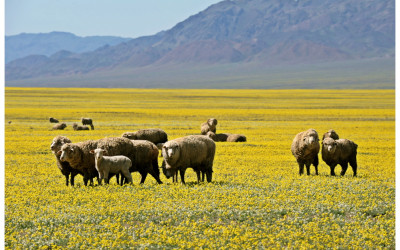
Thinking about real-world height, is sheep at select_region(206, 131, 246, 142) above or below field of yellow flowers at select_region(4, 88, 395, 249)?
above

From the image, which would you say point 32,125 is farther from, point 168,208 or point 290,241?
point 290,241

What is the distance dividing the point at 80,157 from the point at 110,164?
1.11m

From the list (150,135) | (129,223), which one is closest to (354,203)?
(129,223)

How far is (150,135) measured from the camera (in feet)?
90.6

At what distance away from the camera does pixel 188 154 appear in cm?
1750

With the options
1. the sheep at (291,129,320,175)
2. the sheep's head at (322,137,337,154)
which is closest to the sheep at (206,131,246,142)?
the sheep at (291,129,320,175)

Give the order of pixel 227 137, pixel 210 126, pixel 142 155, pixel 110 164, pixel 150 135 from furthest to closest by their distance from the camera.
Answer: pixel 210 126
pixel 227 137
pixel 150 135
pixel 142 155
pixel 110 164

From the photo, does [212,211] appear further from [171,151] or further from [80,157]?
[80,157]

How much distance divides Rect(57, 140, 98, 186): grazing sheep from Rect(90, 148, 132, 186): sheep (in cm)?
60

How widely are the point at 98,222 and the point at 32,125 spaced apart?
37.0 m

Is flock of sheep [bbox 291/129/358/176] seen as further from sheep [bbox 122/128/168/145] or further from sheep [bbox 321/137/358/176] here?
sheep [bbox 122/128/168/145]

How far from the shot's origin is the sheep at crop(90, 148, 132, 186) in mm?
16422

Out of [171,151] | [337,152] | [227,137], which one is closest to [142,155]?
[171,151]

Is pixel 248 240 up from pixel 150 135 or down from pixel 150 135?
down
